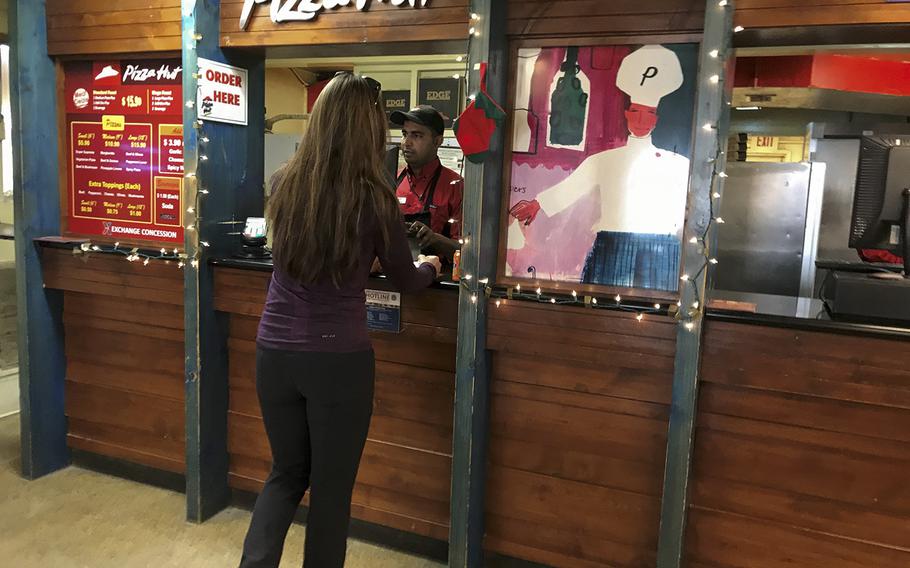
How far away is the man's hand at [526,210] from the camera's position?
2.41 m

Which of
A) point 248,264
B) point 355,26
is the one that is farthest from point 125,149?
point 355,26

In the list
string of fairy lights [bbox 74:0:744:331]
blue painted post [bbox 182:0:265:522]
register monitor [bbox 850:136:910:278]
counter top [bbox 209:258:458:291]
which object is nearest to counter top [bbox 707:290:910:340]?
string of fairy lights [bbox 74:0:744:331]

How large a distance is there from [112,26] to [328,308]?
1.96m

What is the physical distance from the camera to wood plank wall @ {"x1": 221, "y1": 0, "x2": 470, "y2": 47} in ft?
7.80

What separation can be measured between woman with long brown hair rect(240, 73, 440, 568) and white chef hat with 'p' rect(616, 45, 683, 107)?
837mm

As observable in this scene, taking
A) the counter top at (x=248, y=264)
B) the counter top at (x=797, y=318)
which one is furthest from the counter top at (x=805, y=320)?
the counter top at (x=248, y=264)

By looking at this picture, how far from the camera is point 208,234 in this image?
2.87m

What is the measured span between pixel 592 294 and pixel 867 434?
0.92 meters

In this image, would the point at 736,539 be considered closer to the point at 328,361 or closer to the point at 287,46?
the point at 328,361

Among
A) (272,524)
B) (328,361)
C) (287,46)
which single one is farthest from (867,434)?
(287,46)

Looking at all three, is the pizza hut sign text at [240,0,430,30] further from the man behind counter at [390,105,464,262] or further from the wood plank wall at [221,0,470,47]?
the man behind counter at [390,105,464,262]

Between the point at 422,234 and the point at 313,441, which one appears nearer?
the point at 313,441

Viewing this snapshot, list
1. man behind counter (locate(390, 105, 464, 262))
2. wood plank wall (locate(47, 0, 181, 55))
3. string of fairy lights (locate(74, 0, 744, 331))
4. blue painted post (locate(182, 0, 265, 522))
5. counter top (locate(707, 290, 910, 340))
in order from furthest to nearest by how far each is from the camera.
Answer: man behind counter (locate(390, 105, 464, 262)) → wood plank wall (locate(47, 0, 181, 55)) → blue painted post (locate(182, 0, 265, 522)) → string of fairy lights (locate(74, 0, 744, 331)) → counter top (locate(707, 290, 910, 340))

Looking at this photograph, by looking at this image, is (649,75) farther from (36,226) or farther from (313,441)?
(36,226)
